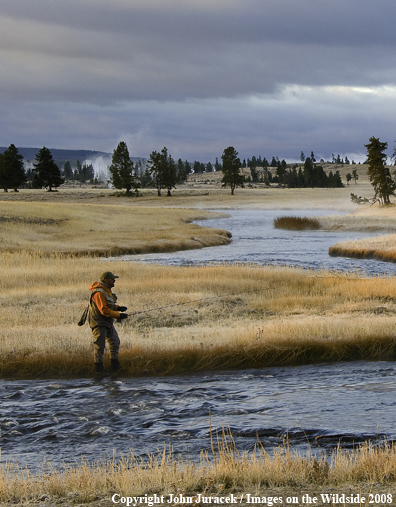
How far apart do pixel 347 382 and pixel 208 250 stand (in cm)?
2836

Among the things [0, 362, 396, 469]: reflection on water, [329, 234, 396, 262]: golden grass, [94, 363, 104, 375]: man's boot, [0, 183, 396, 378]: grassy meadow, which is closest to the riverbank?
[0, 362, 396, 469]: reflection on water

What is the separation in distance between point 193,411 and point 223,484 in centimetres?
392

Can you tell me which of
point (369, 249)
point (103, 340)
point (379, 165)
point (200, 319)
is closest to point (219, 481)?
point (103, 340)

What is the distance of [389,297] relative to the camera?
20.2 m

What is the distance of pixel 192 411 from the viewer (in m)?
10.5

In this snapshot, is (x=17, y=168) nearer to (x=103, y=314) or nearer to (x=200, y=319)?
(x=200, y=319)

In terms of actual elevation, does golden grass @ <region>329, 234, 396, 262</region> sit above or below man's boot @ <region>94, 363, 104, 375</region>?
above

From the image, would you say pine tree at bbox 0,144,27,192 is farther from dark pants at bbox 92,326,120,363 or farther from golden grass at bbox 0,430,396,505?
golden grass at bbox 0,430,396,505

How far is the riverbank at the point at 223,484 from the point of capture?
618 cm

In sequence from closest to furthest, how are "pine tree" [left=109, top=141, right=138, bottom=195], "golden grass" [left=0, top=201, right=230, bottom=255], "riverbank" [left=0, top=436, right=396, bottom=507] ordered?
"riverbank" [left=0, top=436, right=396, bottom=507] → "golden grass" [left=0, top=201, right=230, bottom=255] → "pine tree" [left=109, top=141, right=138, bottom=195]

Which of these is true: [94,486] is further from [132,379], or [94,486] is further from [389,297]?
[389,297]

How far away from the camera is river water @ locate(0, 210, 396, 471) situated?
8.89 metres

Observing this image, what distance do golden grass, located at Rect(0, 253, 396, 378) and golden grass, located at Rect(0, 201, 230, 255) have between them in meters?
10.9

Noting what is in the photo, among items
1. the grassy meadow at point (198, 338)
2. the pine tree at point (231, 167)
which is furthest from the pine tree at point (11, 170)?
the grassy meadow at point (198, 338)
